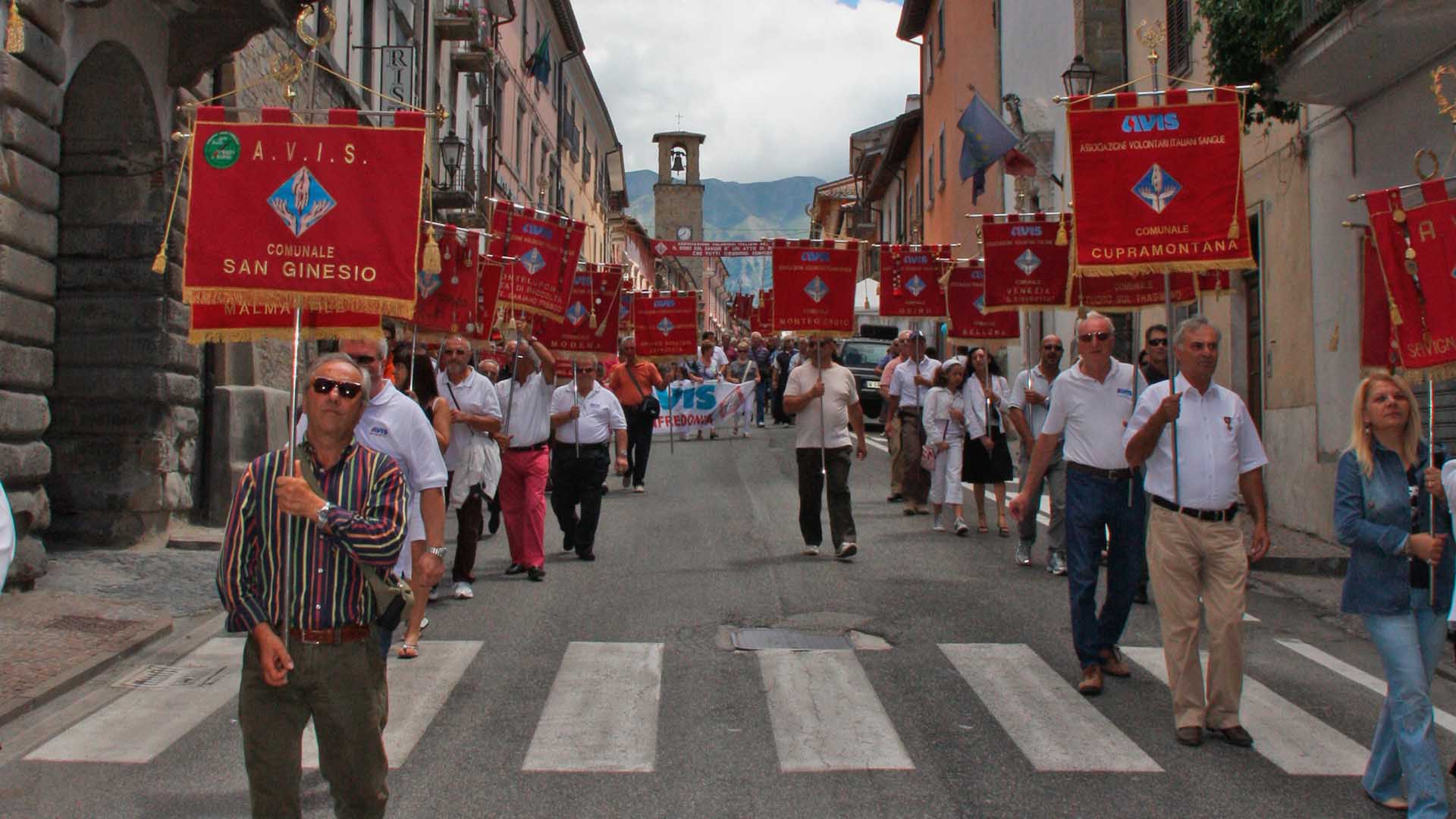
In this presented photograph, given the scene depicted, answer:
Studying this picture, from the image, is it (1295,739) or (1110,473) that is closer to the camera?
(1295,739)

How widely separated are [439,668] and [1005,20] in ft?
87.2

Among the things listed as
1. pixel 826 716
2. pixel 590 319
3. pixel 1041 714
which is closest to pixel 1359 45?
pixel 1041 714

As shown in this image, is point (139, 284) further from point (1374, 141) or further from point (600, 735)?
point (1374, 141)

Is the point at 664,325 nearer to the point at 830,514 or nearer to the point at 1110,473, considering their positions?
the point at 830,514

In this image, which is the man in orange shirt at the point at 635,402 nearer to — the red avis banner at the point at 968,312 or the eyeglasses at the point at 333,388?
the red avis banner at the point at 968,312

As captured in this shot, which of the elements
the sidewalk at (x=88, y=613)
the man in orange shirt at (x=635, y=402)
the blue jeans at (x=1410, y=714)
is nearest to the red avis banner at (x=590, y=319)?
the man in orange shirt at (x=635, y=402)

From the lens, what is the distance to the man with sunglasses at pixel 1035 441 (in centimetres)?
1098

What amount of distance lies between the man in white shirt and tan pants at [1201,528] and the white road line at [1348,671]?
4.10 feet

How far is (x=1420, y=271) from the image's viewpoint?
616 cm

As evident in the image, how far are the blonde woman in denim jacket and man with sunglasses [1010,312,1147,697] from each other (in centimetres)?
188

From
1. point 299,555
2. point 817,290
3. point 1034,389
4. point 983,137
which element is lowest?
point 299,555

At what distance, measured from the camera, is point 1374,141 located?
12.6 m

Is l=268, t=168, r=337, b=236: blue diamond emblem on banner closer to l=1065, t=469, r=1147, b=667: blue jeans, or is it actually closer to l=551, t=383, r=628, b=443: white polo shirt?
l=1065, t=469, r=1147, b=667: blue jeans

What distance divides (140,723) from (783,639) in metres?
3.66
